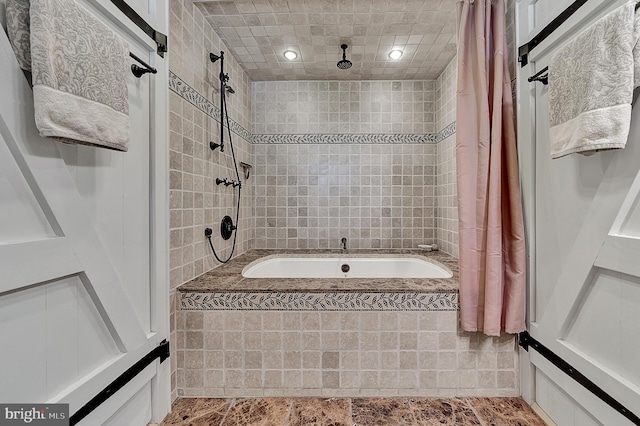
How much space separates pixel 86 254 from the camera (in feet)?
3.26

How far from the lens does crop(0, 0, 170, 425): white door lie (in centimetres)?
78

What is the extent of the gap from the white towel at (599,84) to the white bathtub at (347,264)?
1.51m

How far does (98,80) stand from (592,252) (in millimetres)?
1846

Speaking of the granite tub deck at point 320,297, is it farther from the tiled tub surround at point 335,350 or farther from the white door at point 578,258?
the white door at point 578,258

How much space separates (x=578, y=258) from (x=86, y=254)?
187 cm

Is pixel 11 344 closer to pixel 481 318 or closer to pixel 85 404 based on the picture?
pixel 85 404

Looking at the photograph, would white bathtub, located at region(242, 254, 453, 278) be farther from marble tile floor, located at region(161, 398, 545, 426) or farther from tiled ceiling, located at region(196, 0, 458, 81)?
tiled ceiling, located at region(196, 0, 458, 81)

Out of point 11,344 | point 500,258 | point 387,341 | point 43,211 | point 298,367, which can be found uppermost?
point 43,211

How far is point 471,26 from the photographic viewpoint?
1.59m

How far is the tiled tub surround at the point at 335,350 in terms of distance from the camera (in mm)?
1565

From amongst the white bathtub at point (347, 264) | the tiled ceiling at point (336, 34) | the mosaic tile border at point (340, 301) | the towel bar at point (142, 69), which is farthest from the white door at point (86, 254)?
the white bathtub at point (347, 264)

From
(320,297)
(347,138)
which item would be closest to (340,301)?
(320,297)

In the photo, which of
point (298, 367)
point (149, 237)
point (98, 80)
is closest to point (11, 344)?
point (149, 237)

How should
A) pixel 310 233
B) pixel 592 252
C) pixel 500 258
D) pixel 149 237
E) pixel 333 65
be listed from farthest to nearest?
pixel 310 233
pixel 333 65
pixel 500 258
pixel 149 237
pixel 592 252
